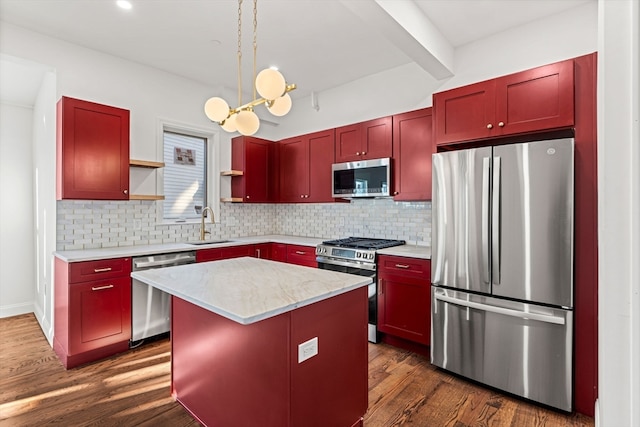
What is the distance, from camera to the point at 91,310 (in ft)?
9.40

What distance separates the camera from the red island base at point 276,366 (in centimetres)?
154

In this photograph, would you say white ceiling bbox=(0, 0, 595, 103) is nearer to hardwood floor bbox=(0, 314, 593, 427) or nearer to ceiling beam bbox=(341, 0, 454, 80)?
ceiling beam bbox=(341, 0, 454, 80)

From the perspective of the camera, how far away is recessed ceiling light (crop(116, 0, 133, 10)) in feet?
8.50

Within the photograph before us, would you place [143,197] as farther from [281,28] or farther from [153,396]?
[281,28]

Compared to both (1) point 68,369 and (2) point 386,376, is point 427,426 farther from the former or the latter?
(1) point 68,369

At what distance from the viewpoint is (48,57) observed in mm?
3074

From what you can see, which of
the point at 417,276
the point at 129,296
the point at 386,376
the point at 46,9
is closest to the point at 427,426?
the point at 386,376

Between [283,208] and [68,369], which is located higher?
[283,208]

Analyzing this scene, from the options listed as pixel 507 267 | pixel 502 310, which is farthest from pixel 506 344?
pixel 507 267

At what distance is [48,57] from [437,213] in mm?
3873

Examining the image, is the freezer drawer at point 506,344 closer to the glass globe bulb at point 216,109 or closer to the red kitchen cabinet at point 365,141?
the red kitchen cabinet at point 365,141

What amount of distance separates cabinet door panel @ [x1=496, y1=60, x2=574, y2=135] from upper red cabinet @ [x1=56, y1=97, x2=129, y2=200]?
11.4 feet

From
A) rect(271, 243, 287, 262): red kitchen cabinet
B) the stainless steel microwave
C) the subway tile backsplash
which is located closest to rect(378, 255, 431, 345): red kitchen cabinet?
the subway tile backsplash

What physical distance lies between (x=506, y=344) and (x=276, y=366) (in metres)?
1.79
